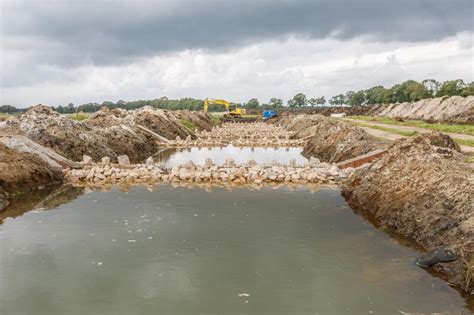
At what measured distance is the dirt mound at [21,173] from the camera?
16.9 metres

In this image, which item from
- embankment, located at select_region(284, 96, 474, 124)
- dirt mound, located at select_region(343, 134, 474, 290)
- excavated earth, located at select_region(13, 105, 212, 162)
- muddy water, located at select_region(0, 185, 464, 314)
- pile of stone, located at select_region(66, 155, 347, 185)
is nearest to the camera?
muddy water, located at select_region(0, 185, 464, 314)

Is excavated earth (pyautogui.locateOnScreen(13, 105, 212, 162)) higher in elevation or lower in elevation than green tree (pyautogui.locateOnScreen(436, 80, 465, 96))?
lower

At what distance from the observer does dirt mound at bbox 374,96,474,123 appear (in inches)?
1831

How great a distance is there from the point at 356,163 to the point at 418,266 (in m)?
11.8

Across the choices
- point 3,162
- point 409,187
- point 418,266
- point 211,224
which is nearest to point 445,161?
point 409,187

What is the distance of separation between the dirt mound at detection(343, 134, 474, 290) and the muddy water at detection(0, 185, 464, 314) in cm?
66

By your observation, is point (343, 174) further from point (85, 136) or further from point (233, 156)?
point (85, 136)

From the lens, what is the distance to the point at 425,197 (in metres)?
11.8

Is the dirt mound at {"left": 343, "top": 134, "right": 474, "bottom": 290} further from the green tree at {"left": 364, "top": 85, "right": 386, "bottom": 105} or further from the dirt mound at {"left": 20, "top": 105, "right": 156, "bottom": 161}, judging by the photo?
the green tree at {"left": 364, "top": 85, "right": 386, "bottom": 105}

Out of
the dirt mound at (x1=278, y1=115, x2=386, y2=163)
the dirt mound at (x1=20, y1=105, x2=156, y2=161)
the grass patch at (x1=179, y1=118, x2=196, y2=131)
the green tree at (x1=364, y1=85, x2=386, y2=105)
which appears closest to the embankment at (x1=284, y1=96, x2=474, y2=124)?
the dirt mound at (x1=278, y1=115, x2=386, y2=163)

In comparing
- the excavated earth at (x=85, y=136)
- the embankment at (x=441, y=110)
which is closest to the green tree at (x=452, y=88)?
the embankment at (x=441, y=110)

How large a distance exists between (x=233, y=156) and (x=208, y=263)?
850 inches

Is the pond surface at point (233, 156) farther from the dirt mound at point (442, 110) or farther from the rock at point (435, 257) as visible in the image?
the dirt mound at point (442, 110)

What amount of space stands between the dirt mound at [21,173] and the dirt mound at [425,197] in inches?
531
